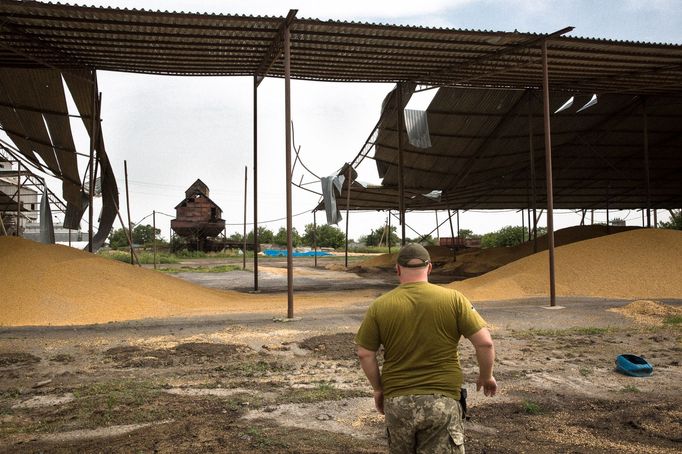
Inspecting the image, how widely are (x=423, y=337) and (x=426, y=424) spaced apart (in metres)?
0.37

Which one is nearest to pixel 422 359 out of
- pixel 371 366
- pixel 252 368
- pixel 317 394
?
pixel 371 366

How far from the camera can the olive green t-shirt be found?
7.55ft

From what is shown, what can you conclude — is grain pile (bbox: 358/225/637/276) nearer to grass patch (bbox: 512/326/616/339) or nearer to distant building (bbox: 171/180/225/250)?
grass patch (bbox: 512/326/616/339)

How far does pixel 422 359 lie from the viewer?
2314mm

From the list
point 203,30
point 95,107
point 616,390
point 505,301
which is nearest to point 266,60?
point 203,30

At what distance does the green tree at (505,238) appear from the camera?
4072 cm

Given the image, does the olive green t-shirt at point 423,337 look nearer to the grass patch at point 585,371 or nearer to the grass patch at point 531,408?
the grass patch at point 531,408

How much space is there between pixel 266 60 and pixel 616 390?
9.01 meters

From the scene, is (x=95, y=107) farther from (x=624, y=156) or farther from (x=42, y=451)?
(x=624, y=156)

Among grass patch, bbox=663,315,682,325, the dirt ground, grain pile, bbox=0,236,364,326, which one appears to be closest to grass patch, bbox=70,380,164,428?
the dirt ground

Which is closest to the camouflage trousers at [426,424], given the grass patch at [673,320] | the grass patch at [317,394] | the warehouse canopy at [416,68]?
Answer: the grass patch at [317,394]

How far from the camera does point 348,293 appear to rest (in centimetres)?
1410

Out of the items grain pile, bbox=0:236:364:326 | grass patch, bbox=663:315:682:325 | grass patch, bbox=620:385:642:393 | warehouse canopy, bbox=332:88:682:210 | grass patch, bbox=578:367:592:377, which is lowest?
grass patch, bbox=620:385:642:393

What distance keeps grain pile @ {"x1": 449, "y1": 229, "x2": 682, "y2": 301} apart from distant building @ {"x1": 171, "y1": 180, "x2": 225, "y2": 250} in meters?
29.0
